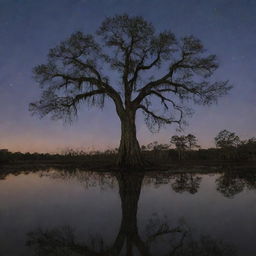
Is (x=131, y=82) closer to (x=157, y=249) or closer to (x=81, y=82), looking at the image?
(x=81, y=82)

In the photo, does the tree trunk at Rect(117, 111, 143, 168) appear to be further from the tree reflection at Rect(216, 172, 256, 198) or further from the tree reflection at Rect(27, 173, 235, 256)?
the tree reflection at Rect(27, 173, 235, 256)

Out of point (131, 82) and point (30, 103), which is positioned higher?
point (131, 82)

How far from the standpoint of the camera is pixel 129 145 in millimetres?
13820

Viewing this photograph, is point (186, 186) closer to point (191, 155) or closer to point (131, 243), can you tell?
point (131, 243)

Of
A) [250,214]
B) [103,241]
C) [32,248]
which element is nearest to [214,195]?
[250,214]

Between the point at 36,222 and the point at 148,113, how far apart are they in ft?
40.4

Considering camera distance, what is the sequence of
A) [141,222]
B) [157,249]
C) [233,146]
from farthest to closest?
[233,146]
[141,222]
[157,249]

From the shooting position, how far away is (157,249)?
1.97m

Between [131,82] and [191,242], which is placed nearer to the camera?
[191,242]

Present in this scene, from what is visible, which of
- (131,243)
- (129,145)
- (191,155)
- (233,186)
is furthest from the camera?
(191,155)

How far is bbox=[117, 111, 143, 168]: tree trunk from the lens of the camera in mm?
13398

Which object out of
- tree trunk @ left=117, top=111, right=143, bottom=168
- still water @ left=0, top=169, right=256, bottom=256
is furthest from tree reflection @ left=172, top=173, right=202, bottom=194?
tree trunk @ left=117, top=111, right=143, bottom=168

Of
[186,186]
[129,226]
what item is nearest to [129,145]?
[186,186]

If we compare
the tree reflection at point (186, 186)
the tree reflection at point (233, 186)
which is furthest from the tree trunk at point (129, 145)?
the tree reflection at point (233, 186)
